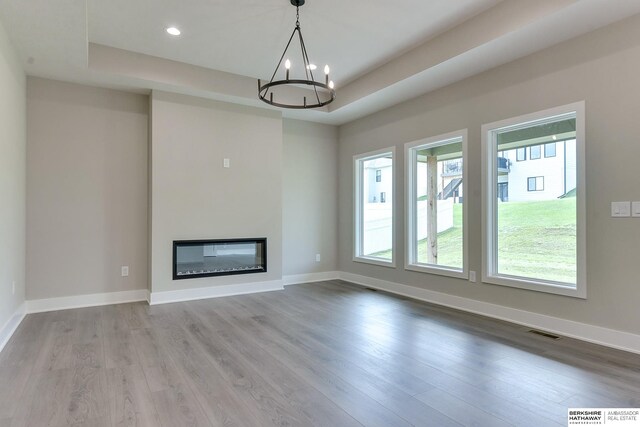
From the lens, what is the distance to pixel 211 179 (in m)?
5.05

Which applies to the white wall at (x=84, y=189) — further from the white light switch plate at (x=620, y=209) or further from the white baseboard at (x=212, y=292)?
the white light switch plate at (x=620, y=209)

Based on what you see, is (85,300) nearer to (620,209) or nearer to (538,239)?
(538,239)

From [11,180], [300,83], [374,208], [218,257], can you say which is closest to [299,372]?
[300,83]

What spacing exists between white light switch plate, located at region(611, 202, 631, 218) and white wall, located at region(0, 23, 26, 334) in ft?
17.4

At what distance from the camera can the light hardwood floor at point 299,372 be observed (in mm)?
2043

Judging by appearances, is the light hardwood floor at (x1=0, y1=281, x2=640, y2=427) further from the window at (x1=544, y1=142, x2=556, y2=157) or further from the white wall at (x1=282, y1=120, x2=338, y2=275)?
the white wall at (x1=282, y1=120, x2=338, y2=275)

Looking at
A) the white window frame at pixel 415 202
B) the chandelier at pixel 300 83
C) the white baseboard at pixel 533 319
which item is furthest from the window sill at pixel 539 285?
the chandelier at pixel 300 83

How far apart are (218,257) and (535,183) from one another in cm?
407

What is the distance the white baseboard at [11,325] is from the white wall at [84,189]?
0.28 m

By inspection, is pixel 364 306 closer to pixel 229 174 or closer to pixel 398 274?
pixel 398 274

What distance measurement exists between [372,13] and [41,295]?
484 cm

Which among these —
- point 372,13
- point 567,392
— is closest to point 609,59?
point 372,13

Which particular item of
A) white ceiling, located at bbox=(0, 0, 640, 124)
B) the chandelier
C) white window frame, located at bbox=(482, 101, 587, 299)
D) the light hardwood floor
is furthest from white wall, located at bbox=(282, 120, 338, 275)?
white window frame, located at bbox=(482, 101, 587, 299)

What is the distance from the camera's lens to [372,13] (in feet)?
11.1
